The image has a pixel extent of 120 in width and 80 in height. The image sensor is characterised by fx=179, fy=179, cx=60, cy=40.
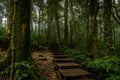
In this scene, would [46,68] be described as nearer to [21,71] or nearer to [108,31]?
[21,71]

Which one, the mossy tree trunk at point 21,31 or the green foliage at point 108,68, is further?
the mossy tree trunk at point 21,31

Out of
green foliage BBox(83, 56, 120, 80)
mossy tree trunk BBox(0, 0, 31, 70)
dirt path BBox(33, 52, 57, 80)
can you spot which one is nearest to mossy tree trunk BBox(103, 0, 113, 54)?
green foliage BBox(83, 56, 120, 80)

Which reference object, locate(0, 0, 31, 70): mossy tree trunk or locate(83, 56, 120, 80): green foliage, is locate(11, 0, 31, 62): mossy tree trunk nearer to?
locate(0, 0, 31, 70): mossy tree trunk

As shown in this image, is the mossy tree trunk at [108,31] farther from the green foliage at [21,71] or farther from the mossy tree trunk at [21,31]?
the green foliage at [21,71]

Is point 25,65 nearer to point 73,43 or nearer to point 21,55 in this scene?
point 21,55

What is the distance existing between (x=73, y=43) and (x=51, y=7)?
624 centimetres

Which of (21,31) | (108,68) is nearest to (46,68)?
(21,31)

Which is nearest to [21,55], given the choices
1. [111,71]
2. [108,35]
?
[111,71]

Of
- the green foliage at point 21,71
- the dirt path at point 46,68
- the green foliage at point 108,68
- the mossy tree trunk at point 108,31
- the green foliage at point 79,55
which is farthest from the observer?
the green foliage at point 79,55

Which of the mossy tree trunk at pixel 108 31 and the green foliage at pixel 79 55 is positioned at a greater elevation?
the mossy tree trunk at pixel 108 31

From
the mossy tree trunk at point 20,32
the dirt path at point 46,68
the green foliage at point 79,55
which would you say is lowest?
the dirt path at point 46,68

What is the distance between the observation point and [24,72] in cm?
723

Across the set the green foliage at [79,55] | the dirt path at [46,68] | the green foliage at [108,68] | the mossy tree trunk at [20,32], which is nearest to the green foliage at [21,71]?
the mossy tree trunk at [20,32]

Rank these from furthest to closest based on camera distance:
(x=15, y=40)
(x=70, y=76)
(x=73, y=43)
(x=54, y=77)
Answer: (x=73, y=43), (x=54, y=77), (x=15, y=40), (x=70, y=76)
